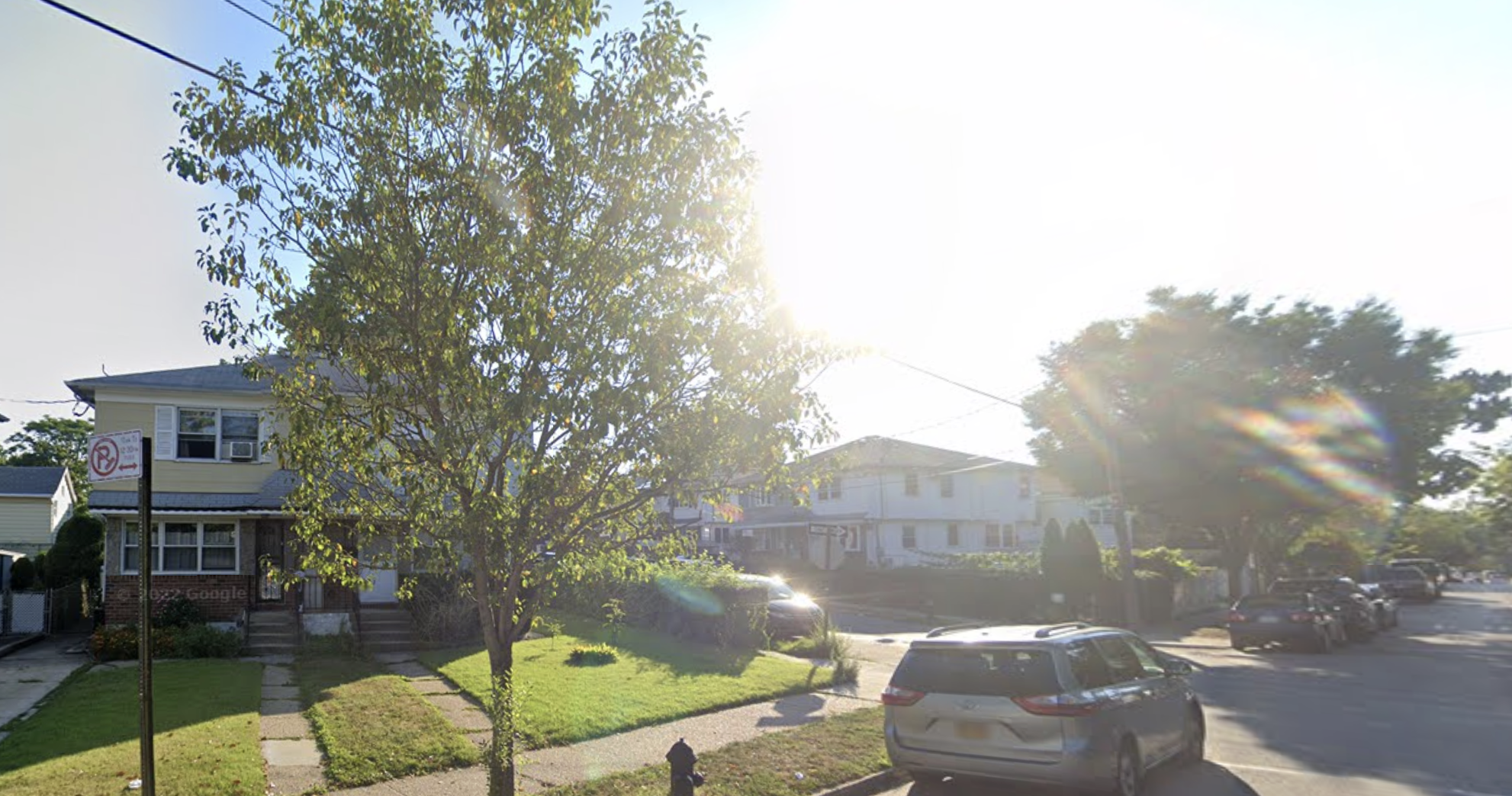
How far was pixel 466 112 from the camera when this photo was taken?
6059 millimetres

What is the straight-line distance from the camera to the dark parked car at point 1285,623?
21.3m

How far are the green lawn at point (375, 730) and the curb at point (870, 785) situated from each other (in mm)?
3612

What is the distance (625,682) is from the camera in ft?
45.4

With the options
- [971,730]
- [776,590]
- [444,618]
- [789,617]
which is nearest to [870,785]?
[971,730]

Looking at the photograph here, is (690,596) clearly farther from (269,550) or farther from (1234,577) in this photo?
(1234,577)

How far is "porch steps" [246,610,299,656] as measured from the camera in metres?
17.3

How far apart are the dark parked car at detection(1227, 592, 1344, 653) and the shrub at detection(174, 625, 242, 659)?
21.5m

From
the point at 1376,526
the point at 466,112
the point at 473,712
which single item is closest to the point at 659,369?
the point at 466,112

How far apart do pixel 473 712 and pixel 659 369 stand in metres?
7.74

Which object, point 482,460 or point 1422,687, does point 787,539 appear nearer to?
point 1422,687

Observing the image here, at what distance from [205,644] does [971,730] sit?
1399cm

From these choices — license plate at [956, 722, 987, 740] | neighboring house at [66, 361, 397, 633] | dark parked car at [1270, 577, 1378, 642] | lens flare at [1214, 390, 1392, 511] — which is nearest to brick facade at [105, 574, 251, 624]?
neighboring house at [66, 361, 397, 633]

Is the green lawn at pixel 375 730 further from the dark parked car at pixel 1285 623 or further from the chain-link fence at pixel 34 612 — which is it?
the dark parked car at pixel 1285 623

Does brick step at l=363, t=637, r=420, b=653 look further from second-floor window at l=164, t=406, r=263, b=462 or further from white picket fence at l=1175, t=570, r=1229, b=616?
white picket fence at l=1175, t=570, r=1229, b=616
